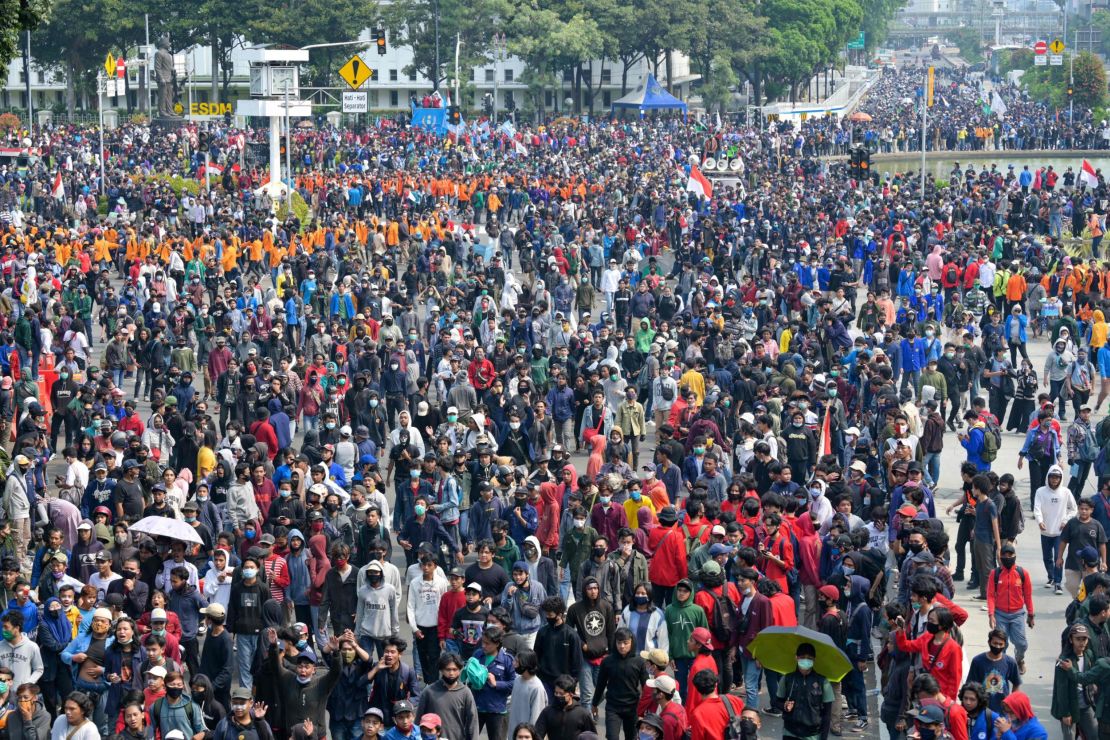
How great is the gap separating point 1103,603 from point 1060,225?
29070 mm

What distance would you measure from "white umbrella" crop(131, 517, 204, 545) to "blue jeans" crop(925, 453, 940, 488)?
7.65 m

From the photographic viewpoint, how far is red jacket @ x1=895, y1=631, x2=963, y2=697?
1126cm

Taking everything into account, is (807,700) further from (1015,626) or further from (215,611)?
(215,611)

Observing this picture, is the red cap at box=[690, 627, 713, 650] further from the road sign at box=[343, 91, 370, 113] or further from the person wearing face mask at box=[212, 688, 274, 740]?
the road sign at box=[343, 91, 370, 113]

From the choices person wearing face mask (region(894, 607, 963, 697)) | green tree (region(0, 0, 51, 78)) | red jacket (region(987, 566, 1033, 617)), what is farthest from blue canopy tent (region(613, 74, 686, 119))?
person wearing face mask (region(894, 607, 963, 697))

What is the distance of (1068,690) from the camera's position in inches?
457

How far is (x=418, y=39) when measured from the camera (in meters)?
85.2

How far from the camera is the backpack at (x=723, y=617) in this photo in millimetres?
12547

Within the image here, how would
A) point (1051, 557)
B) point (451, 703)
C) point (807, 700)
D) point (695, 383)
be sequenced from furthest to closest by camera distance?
point (695, 383), point (1051, 557), point (807, 700), point (451, 703)

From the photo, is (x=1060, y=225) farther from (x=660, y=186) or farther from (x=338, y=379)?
(x=338, y=379)

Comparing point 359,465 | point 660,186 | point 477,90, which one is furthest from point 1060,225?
point 477,90

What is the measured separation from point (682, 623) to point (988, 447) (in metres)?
5.42

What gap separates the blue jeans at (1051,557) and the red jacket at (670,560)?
11.5 ft

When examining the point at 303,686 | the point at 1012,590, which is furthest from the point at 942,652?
the point at 303,686
